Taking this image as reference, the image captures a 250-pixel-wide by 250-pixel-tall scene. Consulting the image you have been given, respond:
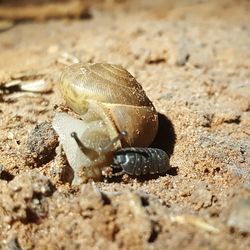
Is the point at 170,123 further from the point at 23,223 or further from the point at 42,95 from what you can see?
the point at 23,223

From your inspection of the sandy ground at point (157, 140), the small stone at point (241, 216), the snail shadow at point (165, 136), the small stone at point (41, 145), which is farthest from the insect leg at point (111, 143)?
the small stone at point (241, 216)

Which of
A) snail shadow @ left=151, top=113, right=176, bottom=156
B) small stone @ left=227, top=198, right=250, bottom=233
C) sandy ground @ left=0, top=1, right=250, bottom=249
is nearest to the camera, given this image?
small stone @ left=227, top=198, right=250, bottom=233

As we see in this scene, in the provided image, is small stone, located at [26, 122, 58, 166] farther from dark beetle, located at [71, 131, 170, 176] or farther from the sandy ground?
dark beetle, located at [71, 131, 170, 176]

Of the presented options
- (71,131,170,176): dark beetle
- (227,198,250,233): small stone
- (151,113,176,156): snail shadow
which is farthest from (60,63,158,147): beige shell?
(227,198,250,233): small stone

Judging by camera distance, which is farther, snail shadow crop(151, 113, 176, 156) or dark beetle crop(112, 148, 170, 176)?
snail shadow crop(151, 113, 176, 156)

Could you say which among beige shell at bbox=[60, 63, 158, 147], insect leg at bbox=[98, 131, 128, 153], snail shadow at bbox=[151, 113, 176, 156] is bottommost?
snail shadow at bbox=[151, 113, 176, 156]

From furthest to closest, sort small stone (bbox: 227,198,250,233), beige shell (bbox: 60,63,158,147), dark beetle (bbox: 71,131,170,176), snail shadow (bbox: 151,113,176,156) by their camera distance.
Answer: snail shadow (bbox: 151,113,176,156), beige shell (bbox: 60,63,158,147), dark beetle (bbox: 71,131,170,176), small stone (bbox: 227,198,250,233)

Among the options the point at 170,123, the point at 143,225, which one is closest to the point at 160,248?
the point at 143,225

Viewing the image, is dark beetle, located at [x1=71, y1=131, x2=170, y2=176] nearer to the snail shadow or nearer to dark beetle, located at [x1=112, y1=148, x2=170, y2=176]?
dark beetle, located at [x1=112, y1=148, x2=170, y2=176]

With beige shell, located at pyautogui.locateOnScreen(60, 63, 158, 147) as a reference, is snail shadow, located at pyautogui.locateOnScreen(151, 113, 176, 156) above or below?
below
